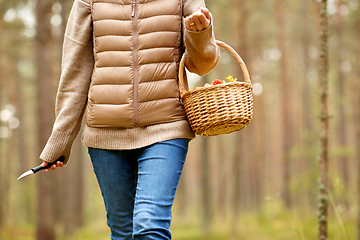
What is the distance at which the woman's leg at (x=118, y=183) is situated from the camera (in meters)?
2.17

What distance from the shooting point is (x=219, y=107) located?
196 centimetres

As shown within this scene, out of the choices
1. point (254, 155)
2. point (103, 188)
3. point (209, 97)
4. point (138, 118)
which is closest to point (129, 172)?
point (103, 188)

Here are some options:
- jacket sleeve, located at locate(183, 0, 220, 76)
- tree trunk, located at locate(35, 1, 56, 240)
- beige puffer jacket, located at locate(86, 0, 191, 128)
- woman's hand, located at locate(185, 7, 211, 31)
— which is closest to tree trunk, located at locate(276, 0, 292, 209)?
tree trunk, located at locate(35, 1, 56, 240)

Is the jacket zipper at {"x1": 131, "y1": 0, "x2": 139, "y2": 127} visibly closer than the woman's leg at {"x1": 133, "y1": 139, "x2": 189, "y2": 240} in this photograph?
No

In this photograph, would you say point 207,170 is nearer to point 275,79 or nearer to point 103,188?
point 103,188

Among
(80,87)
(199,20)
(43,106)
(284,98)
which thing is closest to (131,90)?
(80,87)

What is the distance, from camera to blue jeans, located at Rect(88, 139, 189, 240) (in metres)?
1.78

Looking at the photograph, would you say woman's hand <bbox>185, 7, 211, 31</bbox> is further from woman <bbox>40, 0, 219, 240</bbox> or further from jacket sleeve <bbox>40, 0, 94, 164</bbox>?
jacket sleeve <bbox>40, 0, 94, 164</bbox>

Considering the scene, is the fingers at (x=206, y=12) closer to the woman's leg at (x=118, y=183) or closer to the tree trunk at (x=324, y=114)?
the woman's leg at (x=118, y=183)

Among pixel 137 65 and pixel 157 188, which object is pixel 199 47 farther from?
pixel 157 188

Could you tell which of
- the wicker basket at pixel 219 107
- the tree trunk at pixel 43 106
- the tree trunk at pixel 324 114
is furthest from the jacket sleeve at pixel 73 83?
the tree trunk at pixel 43 106

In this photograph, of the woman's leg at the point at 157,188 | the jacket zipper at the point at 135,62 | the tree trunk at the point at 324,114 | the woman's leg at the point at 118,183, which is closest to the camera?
the woman's leg at the point at 157,188

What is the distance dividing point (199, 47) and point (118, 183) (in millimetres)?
909

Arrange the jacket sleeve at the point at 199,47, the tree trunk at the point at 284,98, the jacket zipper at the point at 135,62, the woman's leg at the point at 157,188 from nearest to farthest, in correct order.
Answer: the woman's leg at the point at 157,188, the jacket sleeve at the point at 199,47, the jacket zipper at the point at 135,62, the tree trunk at the point at 284,98
